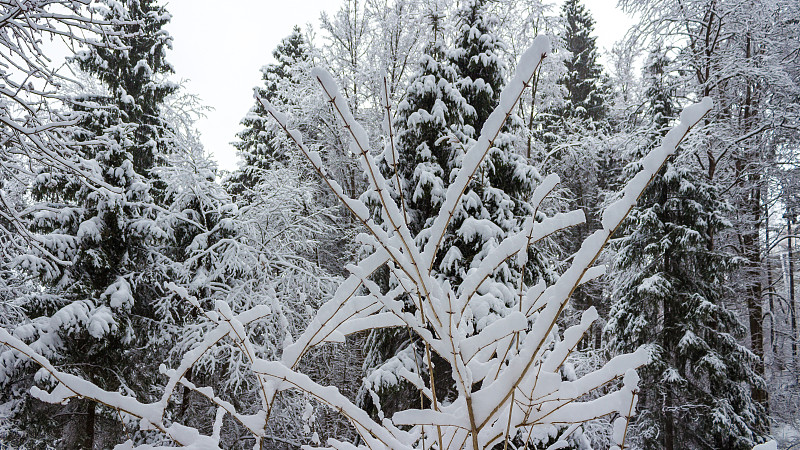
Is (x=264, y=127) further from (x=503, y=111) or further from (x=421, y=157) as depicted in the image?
(x=503, y=111)

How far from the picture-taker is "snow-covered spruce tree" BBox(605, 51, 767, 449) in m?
7.15

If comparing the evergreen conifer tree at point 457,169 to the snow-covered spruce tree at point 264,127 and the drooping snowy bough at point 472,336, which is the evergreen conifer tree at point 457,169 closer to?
the drooping snowy bough at point 472,336

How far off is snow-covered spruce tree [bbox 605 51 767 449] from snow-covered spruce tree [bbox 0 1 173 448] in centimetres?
841

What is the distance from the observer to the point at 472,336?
2.67ft

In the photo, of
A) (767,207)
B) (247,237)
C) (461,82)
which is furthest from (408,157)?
(767,207)

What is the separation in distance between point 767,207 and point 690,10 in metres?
3.65

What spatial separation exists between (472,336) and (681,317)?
8.53 metres

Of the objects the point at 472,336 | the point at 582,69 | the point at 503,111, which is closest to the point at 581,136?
the point at 582,69

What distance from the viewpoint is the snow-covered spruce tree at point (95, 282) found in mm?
6562

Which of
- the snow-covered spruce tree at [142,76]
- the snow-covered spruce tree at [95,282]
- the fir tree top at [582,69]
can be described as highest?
the fir tree top at [582,69]

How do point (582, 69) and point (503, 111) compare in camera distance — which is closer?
point (503, 111)

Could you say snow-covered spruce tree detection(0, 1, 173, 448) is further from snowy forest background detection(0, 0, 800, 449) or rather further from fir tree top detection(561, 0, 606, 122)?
fir tree top detection(561, 0, 606, 122)

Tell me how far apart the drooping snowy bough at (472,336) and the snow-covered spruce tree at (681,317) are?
25.5 ft

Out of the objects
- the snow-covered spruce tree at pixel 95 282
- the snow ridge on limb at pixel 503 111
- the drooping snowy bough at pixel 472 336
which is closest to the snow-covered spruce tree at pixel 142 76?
the snow-covered spruce tree at pixel 95 282
